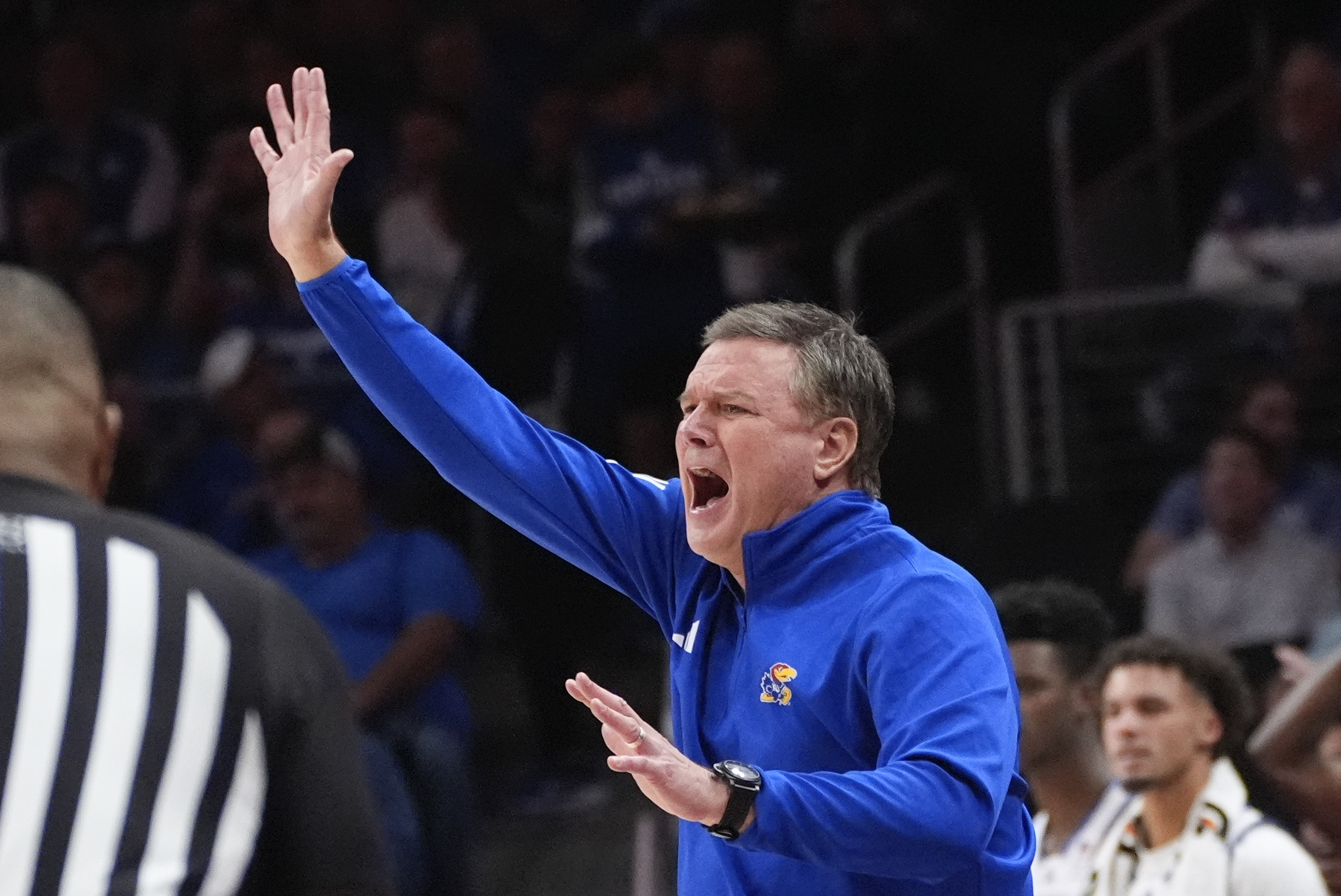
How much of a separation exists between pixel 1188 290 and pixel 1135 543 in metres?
0.98

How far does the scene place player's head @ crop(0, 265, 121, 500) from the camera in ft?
7.28

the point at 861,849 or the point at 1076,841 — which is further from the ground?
the point at 861,849

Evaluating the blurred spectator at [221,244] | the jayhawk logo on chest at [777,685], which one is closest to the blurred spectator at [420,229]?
the blurred spectator at [221,244]

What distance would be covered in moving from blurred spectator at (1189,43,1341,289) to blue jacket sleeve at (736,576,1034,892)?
15.3ft

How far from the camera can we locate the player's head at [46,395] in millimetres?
2219

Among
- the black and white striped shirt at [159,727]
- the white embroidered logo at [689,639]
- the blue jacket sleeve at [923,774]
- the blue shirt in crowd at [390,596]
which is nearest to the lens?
the black and white striped shirt at [159,727]

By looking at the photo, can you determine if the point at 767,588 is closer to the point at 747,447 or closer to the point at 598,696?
the point at 747,447

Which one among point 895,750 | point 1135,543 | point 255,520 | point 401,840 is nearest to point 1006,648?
point 895,750

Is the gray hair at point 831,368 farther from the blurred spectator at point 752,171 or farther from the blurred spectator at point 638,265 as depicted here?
the blurred spectator at point 752,171

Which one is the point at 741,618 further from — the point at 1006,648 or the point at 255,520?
the point at 255,520

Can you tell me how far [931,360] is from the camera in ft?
27.0

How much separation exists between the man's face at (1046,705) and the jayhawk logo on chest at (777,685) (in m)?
1.85

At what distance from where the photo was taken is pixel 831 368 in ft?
10.8

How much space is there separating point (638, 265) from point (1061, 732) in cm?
339
